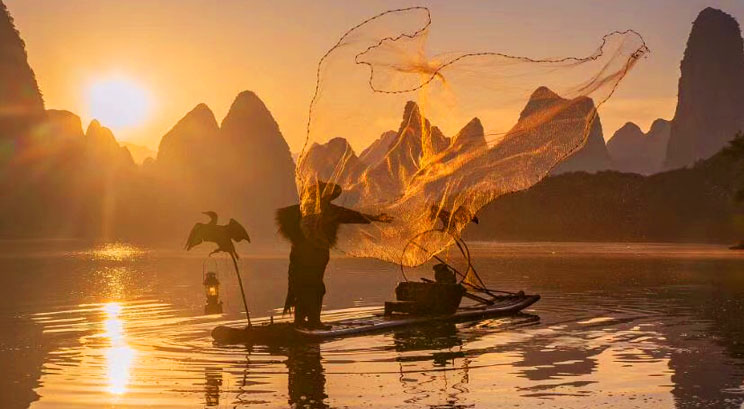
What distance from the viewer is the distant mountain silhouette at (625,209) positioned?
155838 mm

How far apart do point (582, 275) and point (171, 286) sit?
20332 mm

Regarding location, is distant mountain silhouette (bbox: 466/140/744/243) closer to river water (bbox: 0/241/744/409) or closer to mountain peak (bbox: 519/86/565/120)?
river water (bbox: 0/241/744/409)

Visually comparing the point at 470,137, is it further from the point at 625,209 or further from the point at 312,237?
the point at 625,209

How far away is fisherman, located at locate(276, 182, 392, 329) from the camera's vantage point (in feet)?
66.9

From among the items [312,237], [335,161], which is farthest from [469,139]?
[312,237]

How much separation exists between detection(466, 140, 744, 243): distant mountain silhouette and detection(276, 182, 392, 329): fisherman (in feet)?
419

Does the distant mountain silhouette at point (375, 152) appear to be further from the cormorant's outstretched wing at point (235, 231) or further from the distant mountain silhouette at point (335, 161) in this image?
the cormorant's outstretched wing at point (235, 231)

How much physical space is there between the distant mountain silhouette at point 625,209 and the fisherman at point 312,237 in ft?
419

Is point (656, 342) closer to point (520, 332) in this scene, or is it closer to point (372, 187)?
point (520, 332)

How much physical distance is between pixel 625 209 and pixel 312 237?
159229 mm

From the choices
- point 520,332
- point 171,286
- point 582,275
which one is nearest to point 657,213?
point 582,275

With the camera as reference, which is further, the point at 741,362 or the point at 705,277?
the point at 705,277

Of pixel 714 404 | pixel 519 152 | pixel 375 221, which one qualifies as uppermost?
pixel 519 152

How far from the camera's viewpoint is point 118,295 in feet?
132
